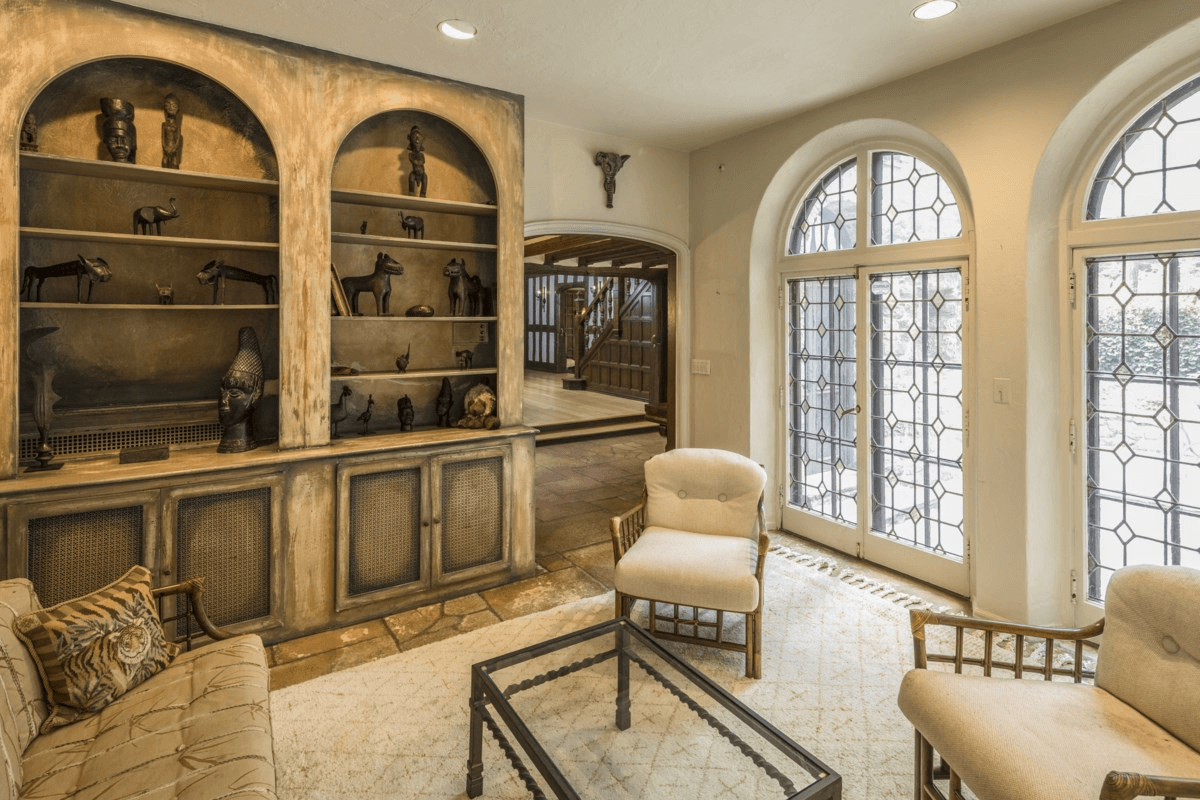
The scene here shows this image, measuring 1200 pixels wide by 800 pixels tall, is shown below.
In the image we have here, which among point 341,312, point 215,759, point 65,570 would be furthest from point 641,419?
point 215,759

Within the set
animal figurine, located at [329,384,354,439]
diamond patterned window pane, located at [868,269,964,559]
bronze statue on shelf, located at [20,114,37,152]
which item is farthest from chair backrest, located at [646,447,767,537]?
bronze statue on shelf, located at [20,114,37,152]

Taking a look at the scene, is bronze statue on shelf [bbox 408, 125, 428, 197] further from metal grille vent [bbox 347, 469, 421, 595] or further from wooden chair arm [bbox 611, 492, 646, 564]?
wooden chair arm [bbox 611, 492, 646, 564]

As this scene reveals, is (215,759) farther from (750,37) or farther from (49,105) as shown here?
(750,37)

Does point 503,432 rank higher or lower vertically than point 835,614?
higher

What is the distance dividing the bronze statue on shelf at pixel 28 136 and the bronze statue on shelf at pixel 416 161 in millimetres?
1677

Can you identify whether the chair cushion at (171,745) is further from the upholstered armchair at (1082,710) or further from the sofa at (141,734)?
the upholstered armchair at (1082,710)

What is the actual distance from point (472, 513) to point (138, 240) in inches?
84.0

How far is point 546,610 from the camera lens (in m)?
3.49

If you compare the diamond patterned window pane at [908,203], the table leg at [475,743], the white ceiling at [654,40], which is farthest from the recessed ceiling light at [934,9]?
the table leg at [475,743]

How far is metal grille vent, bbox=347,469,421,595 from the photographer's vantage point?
3.32m

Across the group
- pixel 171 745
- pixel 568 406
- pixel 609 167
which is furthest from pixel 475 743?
pixel 568 406

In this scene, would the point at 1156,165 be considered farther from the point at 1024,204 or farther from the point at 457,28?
the point at 457,28

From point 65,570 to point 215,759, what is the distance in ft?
5.41

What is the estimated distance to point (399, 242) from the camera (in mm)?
3602
